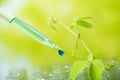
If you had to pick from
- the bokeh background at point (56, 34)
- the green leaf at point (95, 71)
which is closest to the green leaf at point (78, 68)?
the green leaf at point (95, 71)

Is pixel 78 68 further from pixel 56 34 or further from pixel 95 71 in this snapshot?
pixel 56 34

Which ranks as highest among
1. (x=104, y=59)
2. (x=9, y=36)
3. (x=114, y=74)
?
(x=9, y=36)

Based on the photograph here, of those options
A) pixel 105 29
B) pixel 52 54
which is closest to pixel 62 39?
pixel 52 54

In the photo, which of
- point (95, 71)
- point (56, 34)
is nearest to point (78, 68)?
point (95, 71)

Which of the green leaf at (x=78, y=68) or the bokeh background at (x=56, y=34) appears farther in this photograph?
the bokeh background at (x=56, y=34)

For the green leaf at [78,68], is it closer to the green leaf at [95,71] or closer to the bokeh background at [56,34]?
the green leaf at [95,71]

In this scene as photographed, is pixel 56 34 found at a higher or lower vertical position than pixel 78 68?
higher

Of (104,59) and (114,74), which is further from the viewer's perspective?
(104,59)

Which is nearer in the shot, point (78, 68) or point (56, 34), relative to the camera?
point (78, 68)

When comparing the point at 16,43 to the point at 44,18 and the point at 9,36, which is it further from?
the point at 44,18
